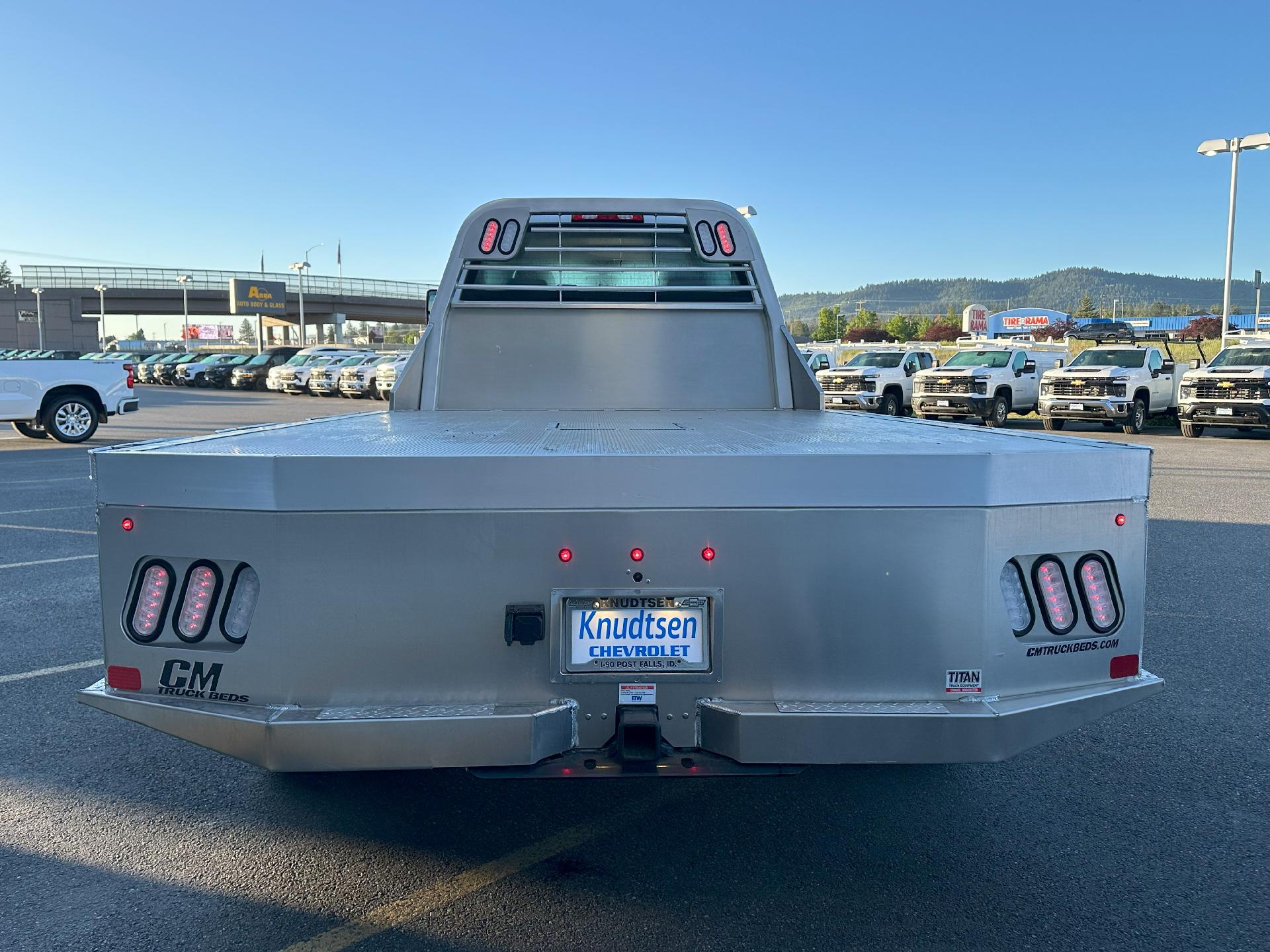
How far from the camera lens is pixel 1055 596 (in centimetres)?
291

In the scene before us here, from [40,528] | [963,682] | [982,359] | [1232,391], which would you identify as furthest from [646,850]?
[982,359]

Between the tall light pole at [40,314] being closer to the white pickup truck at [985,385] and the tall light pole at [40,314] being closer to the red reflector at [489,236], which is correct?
the white pickup truck at [985,385]

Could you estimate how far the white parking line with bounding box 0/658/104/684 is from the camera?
5023 mm

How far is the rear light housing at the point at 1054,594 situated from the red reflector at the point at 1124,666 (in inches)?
8.8

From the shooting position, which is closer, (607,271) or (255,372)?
(607,271)

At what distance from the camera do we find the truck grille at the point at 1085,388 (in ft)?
71.6

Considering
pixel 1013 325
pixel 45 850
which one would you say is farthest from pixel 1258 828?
pixel 1013 325

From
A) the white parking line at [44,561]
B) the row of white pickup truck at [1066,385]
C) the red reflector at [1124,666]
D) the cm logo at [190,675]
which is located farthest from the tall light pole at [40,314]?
the red reflector at [1124,666]

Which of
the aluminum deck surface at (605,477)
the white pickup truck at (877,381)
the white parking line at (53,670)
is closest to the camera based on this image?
the aluminum deck surface at (605,477)

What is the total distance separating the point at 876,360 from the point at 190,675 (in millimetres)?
26807

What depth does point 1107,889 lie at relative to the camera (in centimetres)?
307

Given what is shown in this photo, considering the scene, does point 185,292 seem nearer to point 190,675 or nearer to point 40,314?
point 40,314

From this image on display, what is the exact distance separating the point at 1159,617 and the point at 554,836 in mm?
4541

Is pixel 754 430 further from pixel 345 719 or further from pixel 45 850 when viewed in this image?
pixel 45 850
